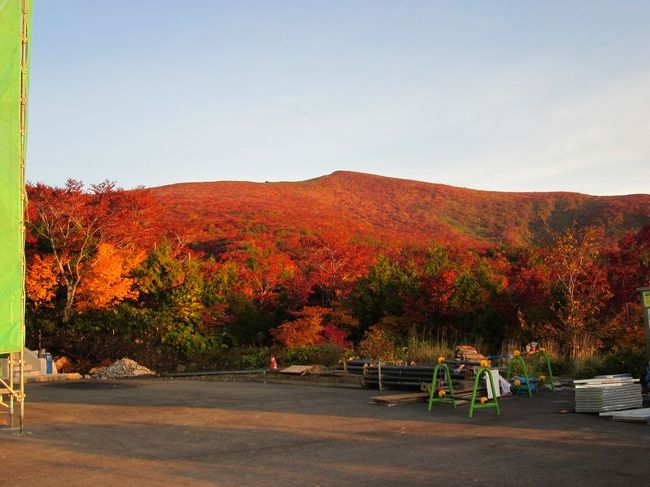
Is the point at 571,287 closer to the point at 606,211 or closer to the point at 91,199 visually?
the point at 91,199

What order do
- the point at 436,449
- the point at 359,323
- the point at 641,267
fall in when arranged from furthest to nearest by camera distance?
the point at 359,323 < the point at 641,267 < the point at 436,449

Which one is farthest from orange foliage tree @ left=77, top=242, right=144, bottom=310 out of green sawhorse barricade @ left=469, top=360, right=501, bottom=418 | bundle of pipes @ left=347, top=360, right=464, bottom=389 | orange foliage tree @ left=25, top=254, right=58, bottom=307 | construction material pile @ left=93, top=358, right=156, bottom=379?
green sawhorse barricade @ left=469, top=360, right=501, bottom=418

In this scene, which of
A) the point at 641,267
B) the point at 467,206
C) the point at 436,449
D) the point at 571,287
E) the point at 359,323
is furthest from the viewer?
the point at 467,206

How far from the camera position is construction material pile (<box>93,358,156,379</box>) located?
2256 centimetres

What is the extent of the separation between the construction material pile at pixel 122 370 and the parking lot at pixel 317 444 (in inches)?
342

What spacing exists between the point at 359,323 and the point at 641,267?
30.8ft

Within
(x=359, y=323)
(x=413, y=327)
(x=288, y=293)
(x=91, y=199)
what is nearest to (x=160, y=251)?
(x=91, y=199)

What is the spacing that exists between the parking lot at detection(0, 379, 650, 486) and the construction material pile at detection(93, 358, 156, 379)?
8684 mm

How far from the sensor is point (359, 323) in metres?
24.6

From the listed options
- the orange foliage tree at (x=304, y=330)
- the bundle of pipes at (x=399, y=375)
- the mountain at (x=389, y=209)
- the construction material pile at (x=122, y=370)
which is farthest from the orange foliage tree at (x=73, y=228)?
the mountain at (x=389, y=209)

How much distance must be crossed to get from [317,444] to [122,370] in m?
15.7

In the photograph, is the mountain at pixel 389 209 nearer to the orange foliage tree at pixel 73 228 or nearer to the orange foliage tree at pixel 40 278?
the orange foliage tree at pixel 73 228

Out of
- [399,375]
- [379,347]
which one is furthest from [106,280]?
[399,375]

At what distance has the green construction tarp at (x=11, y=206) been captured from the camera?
10.2 meters
